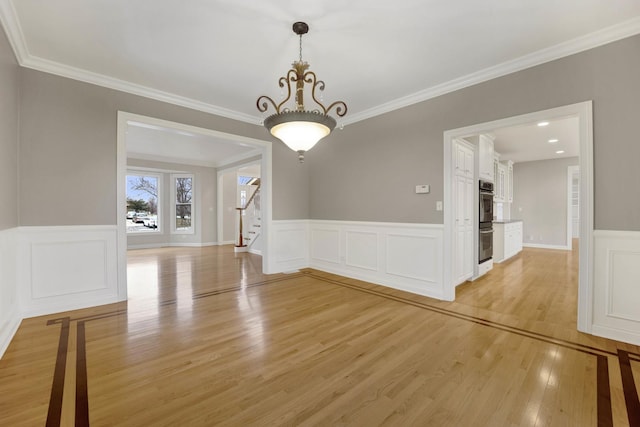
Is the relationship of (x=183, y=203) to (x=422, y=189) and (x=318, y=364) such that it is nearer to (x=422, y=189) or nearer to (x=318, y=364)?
(x=422, y=189)

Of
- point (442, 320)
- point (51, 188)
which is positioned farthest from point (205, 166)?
point (442, 320)

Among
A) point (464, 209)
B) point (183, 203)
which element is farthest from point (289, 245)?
point (183, 203)

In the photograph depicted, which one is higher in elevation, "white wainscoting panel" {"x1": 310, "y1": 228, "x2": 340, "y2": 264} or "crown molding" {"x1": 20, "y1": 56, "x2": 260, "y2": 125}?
"crown molding" {"x1": 20, "y1": 56, "x2": 260, "y2": 125}

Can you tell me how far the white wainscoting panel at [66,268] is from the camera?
9.53 feet

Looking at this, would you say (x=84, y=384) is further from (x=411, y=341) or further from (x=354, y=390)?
(x=411, y=341)

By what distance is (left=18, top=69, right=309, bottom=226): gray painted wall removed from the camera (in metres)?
2.91

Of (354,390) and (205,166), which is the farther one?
(205,166)

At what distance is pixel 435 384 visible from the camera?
71.8 inches

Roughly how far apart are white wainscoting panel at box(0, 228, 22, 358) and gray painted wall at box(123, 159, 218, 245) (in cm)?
597

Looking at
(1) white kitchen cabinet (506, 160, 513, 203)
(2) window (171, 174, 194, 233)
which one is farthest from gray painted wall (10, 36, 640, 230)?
(1) white kitchen cabinet (506, 160, 513, 203)

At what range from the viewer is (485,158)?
16.0ft

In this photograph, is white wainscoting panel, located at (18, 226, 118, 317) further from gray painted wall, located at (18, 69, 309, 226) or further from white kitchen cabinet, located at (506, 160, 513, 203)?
white kitchen cabinet, located at (506, 160, 513, 203)

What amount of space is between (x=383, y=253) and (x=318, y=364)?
2.42 metres

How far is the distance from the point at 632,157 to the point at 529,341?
183 cm
